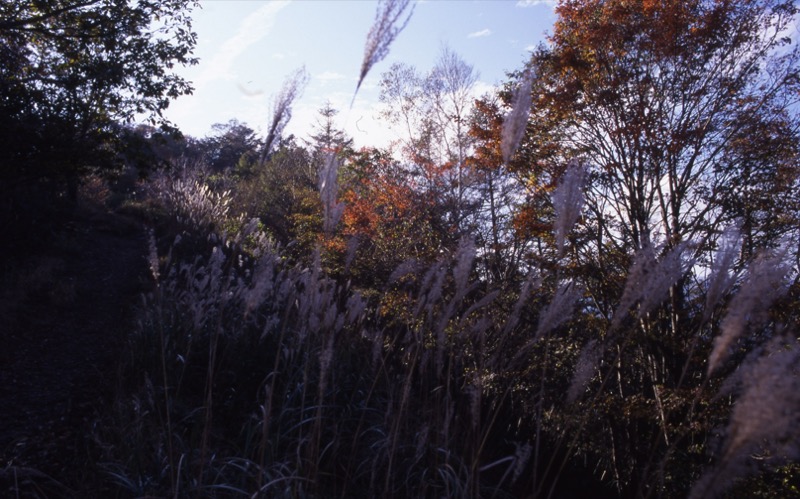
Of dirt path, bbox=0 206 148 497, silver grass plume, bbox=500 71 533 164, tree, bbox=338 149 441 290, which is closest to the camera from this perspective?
silver grass plume, bbox=500 71 533 164

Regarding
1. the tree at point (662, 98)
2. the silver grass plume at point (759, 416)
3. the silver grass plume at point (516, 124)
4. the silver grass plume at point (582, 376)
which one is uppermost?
the tree at point (662, 98)

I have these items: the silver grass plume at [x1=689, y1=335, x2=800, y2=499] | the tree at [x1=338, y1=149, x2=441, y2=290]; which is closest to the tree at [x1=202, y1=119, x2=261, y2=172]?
the tree at [x1=338, y1=149, x2=441, y2=290]

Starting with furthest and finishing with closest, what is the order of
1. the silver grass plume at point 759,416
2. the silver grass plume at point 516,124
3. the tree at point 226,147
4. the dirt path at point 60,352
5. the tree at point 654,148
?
1. the tree at point 226,147
2. the tree at point 654,148
3. the dirt path at point 60,352
4. the silver grass plume at point 516,124
5. the silver grass plume at point 759,416

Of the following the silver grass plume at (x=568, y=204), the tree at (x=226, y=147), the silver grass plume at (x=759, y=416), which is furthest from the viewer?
the tree at (x=226, y=147)

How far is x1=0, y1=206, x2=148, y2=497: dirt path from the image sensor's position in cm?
339

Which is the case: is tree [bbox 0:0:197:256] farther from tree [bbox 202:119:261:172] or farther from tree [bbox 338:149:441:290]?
tree [bbox 202:119:261:172]

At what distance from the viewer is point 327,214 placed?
2439mm

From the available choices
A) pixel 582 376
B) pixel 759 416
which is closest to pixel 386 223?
pixel 582 376

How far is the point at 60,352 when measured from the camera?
5.60 meters

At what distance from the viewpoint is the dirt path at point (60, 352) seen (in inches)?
133

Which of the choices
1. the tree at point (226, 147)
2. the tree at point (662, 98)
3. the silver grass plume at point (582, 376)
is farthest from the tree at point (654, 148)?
the tree at point (226, 147)

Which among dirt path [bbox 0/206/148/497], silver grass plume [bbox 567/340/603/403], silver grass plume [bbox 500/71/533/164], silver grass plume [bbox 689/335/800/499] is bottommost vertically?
dirt path [bbox 0/206/148/497]

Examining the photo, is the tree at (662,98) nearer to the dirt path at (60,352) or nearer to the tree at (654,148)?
the tree at (654,148)

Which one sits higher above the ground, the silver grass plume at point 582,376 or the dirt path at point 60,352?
the silver grass plume at point 582,376
